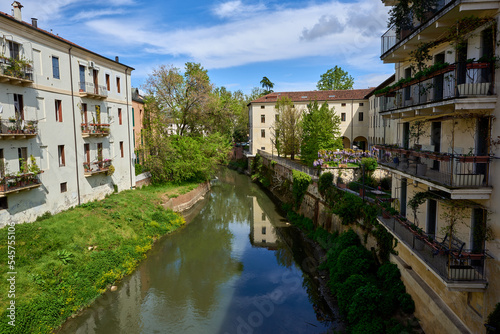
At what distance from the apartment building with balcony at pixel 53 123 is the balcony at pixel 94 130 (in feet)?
0.22

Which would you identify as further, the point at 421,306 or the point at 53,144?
the point at 53,144

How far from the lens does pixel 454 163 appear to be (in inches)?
349

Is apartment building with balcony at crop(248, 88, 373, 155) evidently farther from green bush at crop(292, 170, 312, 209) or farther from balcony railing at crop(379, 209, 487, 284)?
balcony railing at crop(379, 209, 487, 284)

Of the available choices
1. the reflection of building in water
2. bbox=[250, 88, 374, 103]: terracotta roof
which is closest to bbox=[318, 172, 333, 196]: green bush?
the reflection of building in water

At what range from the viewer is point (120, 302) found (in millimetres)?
14914

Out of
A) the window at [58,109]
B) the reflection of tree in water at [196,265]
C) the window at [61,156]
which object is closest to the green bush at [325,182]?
the reflection of tree in water at [196,265]

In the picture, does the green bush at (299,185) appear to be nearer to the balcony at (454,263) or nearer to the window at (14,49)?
the balcony at (454,263)

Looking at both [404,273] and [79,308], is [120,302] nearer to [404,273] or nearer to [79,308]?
[79,308]

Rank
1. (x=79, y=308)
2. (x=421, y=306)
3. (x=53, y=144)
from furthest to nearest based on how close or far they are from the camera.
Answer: (x=53, y=144), (x=79, y=308), (x=421, y=306)

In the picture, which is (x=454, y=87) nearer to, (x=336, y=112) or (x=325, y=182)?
(x=325, y=182)

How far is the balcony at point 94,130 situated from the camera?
22203 millimetres

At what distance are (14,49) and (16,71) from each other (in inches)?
52.7

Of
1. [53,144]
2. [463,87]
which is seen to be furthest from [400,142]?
[53,144]

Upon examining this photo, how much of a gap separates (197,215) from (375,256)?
18.2m
